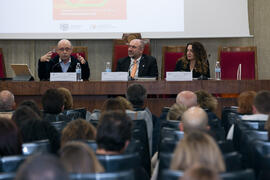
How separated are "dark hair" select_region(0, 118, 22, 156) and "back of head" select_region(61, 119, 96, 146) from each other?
255mm

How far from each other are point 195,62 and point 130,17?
1.72 metres

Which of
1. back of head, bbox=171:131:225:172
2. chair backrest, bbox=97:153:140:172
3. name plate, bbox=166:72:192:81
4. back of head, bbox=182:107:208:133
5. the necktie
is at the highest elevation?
the necktie

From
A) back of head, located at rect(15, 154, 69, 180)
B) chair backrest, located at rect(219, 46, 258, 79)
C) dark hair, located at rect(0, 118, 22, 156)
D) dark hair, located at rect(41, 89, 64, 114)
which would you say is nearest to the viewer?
back of head, located at rect(15, 154, 69, 180)

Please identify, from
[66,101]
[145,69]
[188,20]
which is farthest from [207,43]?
[66,101]

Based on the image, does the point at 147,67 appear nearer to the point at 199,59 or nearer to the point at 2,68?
the point at 199,59

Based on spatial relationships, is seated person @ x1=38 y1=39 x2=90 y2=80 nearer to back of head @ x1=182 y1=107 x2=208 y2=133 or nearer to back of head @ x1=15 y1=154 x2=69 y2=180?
back of head @ x1=182 y1=107 x2=208 y2=133

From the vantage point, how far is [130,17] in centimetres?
769

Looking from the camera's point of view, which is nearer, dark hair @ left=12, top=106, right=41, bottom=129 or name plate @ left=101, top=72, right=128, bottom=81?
dark hair @ left=12, top=106, right=41, bottom=129

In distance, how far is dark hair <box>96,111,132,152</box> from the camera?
2436mm

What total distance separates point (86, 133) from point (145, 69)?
3895mm

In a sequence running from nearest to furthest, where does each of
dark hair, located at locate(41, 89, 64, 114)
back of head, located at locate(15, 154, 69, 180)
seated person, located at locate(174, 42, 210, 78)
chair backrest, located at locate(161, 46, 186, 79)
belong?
back of head, located at locate(15, 154, 69, 180), dark hair, located at locate(41, 89, 64, 114), seated person, located at locate(174, 42, 210, 78), chair backrest, located at locate(161, 46, 186, 79)

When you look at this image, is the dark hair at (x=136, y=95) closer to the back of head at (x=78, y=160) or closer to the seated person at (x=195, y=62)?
the seated person at (x=195, y=62)

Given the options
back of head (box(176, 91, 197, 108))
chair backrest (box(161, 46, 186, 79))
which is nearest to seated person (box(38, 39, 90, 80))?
chair backrest (box(161, 46, 186, 79))

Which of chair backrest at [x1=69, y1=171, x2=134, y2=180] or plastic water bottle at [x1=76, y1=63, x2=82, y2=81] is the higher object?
plastic water bottle at [x1=76, y1=63, x2=82, y2=81]
